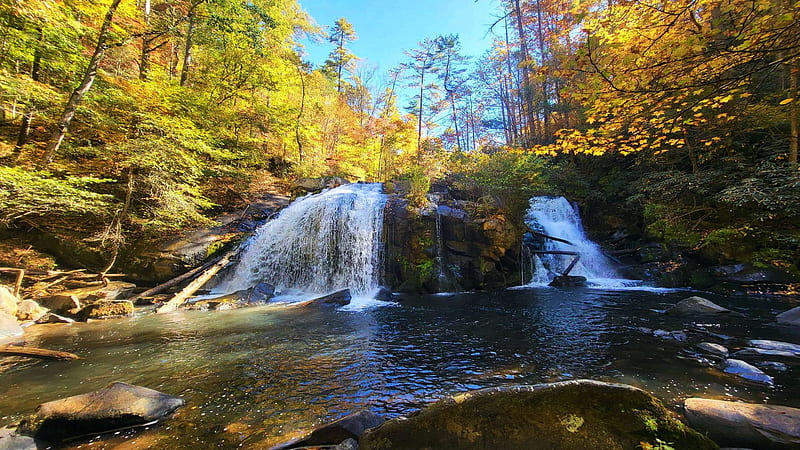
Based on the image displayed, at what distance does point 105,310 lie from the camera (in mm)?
7598

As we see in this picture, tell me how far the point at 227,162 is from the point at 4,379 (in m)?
12.6

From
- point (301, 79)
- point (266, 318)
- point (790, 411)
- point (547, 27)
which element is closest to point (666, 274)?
point (790, 411)

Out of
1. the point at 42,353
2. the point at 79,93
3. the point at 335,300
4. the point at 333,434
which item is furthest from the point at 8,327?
the point at 333,434

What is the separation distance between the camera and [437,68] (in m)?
27.2

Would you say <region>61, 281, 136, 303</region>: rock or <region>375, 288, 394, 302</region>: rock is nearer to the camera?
<region>61, 281, 136, 303</region>: rock

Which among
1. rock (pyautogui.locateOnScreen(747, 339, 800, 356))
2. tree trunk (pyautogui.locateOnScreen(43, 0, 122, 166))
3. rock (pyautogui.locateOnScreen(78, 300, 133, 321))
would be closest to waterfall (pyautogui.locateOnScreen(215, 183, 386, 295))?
rock (pyautogui.locateOnScreen(78, 300, 133, 321))

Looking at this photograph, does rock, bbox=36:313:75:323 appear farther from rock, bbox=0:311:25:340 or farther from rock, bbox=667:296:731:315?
rock, bbox=667:296:731:315

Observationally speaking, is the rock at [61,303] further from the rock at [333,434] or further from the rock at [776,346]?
the rock at [776,346]

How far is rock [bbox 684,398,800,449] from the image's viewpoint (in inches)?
86.0

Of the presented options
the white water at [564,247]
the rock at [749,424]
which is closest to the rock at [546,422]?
the rock at [749,424]

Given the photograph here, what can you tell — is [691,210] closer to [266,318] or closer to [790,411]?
[790,411]

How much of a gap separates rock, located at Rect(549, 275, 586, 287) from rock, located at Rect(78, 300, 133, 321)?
1369cm

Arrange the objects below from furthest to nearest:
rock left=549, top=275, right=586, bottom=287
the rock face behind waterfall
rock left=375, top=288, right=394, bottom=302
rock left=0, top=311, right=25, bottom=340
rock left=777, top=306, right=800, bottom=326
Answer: the rock face behind waterfall
rock left=549, top=275, right=586, bottom=287
rock left=375, top=288, right=394, bottom=302
rock left=0, top=311, right=25, bottom=340
rock left=777, top=306, right=800, bottom=326

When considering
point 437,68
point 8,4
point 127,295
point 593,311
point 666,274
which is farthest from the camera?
point 437,68
